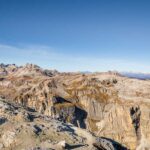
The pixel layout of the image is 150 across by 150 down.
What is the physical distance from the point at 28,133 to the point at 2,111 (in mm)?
8350

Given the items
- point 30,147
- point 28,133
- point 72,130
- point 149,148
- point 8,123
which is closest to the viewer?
point 30,147

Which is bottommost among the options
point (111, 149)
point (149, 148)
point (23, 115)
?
point (149, 148)

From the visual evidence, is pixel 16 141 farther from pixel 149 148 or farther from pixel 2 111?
pixel 149 148

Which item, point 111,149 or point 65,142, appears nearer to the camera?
point 65,142

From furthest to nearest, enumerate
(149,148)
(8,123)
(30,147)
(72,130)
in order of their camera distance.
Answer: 1. (149,148)
2. (72,130)
3. (8,123)
4. (30,147)

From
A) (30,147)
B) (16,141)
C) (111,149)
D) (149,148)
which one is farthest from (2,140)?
(149,148)

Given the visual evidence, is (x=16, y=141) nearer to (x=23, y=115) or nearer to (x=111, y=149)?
(x=23, y=115)

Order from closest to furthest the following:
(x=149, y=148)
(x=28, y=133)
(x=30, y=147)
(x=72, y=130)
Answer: (x=30, y=147) → (x=28, y=133) → (x=72, y=130) → (x=149, y=148)

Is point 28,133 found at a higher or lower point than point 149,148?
higher

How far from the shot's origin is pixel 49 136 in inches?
1702

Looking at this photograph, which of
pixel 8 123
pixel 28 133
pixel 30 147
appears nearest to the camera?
pixel 30 147

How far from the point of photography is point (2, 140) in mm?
41594

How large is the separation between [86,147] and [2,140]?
1092 centimetres

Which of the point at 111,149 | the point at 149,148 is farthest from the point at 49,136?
the point at 149,148
